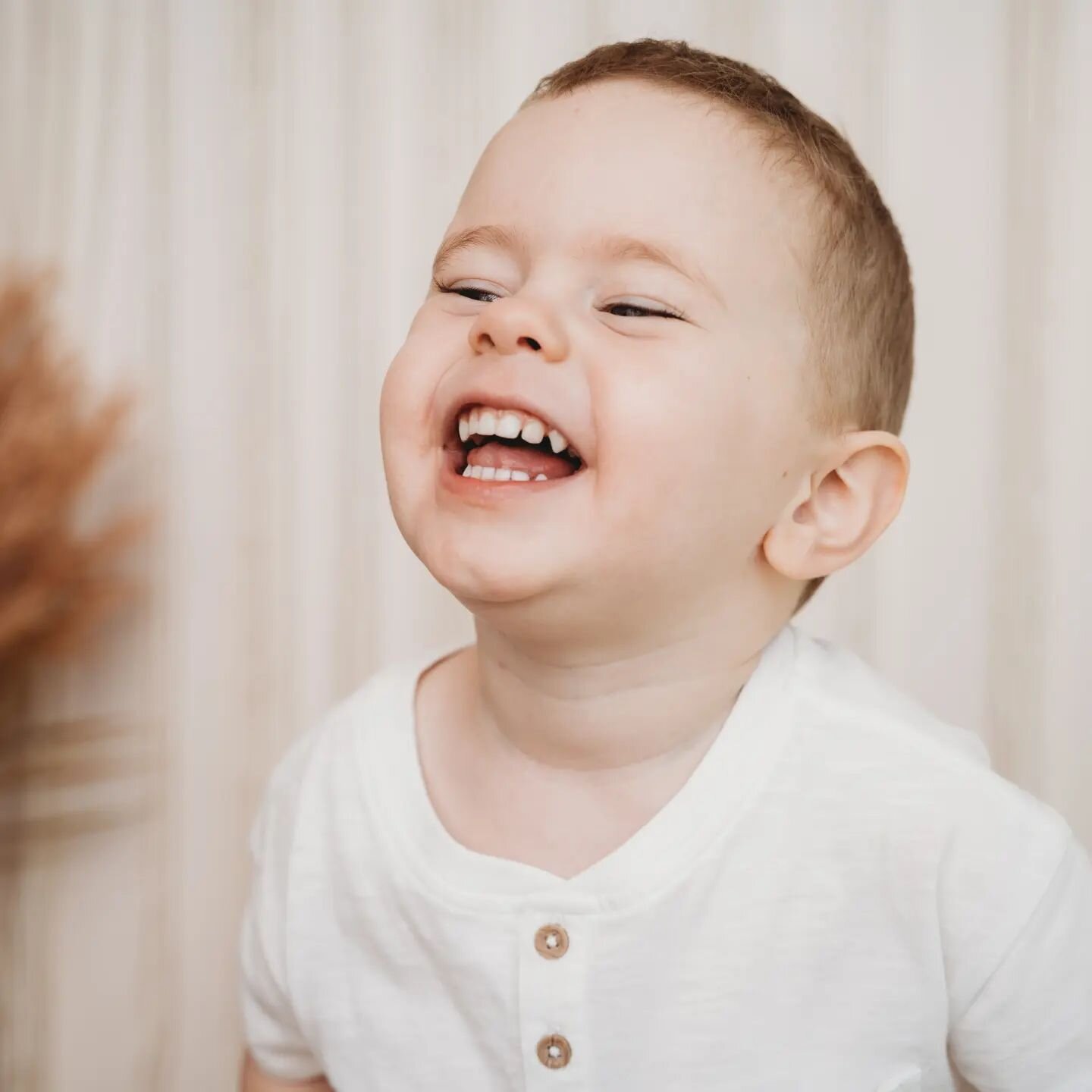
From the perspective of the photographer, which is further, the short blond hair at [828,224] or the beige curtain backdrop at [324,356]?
the beige curtain backdrop at [324,356]

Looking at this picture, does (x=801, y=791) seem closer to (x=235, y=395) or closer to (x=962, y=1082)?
(x=962, y=1082)

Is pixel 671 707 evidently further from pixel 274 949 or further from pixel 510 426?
pixel 274 949

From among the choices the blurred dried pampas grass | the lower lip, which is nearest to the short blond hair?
the lower lip

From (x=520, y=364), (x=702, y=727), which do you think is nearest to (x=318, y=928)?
(x=702, y=727)

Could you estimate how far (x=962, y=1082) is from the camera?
3.75 ft

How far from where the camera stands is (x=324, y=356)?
5.07 feet

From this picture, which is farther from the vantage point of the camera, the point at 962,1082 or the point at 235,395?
the point at 235,395

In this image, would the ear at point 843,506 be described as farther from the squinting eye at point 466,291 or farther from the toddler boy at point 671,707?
the squinting eye at point 466,291

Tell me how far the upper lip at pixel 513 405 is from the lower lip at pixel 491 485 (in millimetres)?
23

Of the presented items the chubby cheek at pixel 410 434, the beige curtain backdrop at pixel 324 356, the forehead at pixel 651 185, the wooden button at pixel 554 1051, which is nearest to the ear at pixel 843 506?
the forehead at pixel 651 185

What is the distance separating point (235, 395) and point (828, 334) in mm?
884

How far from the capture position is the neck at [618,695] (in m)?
0.90

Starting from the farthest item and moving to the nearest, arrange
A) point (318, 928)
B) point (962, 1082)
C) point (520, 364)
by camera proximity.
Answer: point (962, 1082), point (318, 928), point (520, 364)

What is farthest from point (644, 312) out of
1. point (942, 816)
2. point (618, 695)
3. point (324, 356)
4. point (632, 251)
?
point (324, 356)
